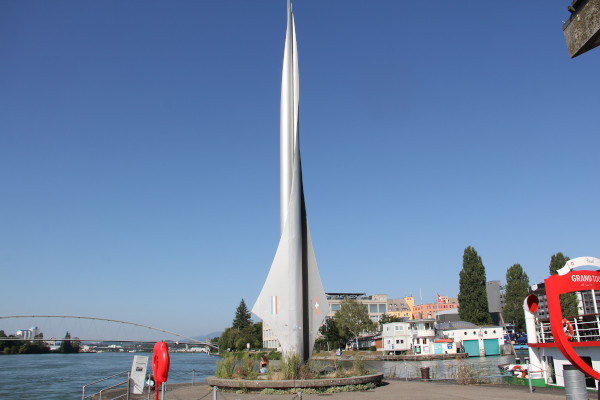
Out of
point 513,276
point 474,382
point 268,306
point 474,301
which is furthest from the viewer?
point 513,276

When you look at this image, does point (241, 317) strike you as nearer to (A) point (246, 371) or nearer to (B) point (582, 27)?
(A) point (246, 371)

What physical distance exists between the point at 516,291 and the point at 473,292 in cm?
1110

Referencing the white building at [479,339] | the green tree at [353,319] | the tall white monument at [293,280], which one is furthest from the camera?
the green tree at [353,319]

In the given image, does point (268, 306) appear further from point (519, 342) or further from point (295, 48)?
point (519, 342)

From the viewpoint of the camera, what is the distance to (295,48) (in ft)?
85.0

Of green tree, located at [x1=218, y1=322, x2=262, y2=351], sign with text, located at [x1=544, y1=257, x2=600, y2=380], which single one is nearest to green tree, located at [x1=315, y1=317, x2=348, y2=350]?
green tree, located at [x1=218, y1=322, x2=262, y2=351]

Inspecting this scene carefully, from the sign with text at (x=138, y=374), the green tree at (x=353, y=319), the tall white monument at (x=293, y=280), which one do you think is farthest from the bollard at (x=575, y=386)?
the green tree at (x=353, y=319)

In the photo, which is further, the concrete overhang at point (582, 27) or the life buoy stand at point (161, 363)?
the life buoy stand at point (161, 363)

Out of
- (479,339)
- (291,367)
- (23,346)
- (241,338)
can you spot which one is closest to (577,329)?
(291,367)

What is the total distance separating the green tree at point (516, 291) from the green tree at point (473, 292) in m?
8.38

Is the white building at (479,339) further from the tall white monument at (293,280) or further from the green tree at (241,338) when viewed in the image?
the tall white monument at (293,280)

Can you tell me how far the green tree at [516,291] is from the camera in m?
78.3

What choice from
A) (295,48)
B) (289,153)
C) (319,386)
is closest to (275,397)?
(319,386)

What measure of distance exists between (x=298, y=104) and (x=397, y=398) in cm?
1495
